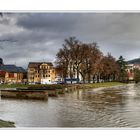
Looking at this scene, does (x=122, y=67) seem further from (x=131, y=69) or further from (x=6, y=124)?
(x=6, y=124)

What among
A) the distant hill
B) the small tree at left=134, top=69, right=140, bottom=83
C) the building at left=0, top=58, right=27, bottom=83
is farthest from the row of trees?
the building at left=0, top=58, right=27, bottom=83

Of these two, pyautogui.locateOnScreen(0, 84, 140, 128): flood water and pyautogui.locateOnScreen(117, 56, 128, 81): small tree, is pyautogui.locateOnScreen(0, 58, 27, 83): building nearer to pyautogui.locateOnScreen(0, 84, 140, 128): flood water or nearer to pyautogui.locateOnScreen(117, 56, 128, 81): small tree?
pyautogui.locateOnScreen(0, 84, 140, 128): flood water

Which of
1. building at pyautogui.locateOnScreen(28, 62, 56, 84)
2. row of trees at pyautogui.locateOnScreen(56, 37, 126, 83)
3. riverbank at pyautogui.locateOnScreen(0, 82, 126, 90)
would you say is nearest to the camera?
row of trees at pyautogui.locateOnScreen(56, 37, 126, 83)

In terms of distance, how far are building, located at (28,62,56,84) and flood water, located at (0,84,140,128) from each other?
1.27ft

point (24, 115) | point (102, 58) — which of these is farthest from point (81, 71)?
point (24, 115)

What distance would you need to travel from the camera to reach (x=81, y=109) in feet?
47.3

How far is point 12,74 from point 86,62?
1445 millimetres

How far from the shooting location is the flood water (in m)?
14.1

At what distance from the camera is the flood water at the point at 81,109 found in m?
14.1

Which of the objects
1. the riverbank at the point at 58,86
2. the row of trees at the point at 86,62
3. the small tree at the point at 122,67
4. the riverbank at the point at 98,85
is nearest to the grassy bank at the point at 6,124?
the riverbank at the point at 58,86

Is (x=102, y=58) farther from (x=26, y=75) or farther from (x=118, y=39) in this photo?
(x=26, y=75)

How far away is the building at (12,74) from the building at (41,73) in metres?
0.14
